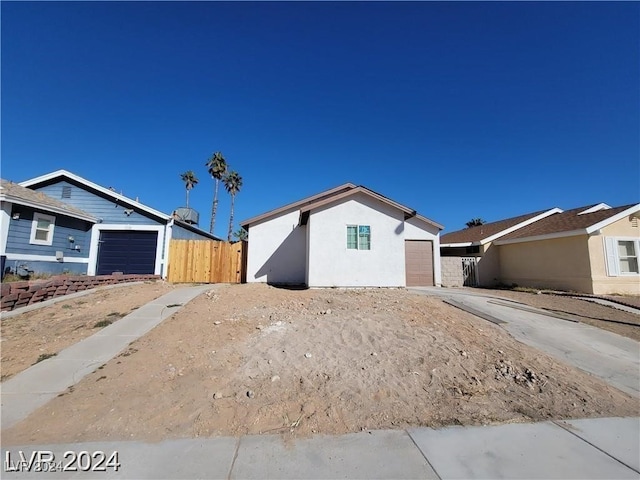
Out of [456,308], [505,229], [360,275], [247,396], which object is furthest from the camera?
[505,229]

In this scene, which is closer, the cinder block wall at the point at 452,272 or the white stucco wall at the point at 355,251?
the white stucco wall at the point at 355,251

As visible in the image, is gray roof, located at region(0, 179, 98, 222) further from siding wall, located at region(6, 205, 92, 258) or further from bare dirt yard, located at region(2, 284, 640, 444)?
bare dirt yard, located at region(2, 284, 640, 444)

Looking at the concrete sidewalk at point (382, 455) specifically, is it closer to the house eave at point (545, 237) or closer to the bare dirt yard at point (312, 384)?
the bare dirt yard at point (312, 384)

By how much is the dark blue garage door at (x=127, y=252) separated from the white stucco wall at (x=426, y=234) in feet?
42.6

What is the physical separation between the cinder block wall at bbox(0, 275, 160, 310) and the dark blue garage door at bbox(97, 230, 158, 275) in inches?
114

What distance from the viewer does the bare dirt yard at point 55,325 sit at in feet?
17.5

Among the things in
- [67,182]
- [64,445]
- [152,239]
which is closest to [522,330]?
[64,445]

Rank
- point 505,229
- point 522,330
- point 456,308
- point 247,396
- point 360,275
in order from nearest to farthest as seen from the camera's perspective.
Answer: point 247,396, point 522,330, point 456,308, point 360,275, point 505,229

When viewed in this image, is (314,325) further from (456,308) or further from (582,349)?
(582,349)

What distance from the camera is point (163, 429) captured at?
3.32 m

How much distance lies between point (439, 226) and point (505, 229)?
6010 millimetres

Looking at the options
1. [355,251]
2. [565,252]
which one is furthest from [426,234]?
[565,252]

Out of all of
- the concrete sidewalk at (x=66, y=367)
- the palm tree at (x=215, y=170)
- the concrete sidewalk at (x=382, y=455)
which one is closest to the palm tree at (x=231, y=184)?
the palm tree at (x=215, y=170)

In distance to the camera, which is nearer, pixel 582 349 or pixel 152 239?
pixel 582 349
